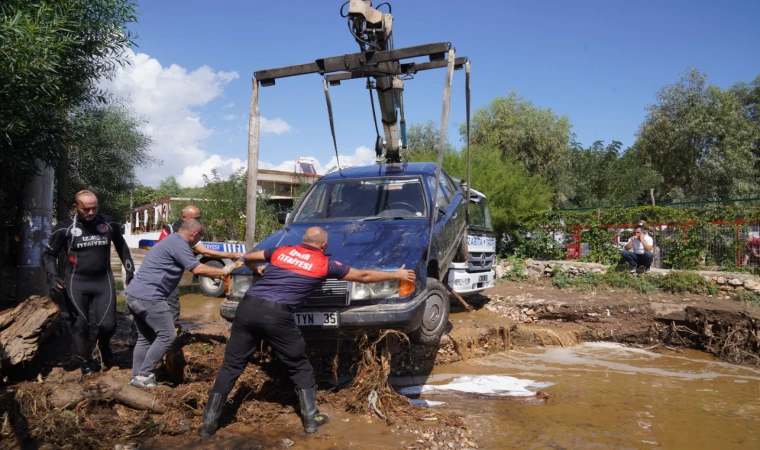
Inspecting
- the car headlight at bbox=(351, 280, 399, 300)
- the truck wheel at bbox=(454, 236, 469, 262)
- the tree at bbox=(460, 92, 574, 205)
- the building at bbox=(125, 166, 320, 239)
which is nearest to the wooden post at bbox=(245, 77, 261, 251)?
the car headlight at bbox=(351, 280, 399, 300)

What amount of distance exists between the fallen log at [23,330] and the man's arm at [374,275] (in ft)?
9.39

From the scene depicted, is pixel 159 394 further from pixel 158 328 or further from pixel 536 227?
pixel 536 227

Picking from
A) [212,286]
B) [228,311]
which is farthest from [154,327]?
[212,286]

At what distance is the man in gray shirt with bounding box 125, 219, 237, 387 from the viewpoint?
175 inches

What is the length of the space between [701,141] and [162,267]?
26.3m

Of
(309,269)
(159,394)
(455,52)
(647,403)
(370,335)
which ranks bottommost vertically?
(647,403)

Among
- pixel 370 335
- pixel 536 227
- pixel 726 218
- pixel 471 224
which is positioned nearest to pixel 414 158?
pixel 536 227

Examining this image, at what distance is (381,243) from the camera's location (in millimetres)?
5137

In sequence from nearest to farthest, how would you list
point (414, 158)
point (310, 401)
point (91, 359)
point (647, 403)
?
point (310, 401)
point (91, 359)
point (647, 403)
point (414, 158)

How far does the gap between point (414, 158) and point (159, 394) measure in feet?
53.5

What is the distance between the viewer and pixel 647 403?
5520 mm

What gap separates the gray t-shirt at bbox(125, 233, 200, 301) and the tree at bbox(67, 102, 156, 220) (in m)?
7.07

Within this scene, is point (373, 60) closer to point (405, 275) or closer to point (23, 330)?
point (405, 275)

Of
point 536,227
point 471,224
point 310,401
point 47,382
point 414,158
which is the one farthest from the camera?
point 414,158
